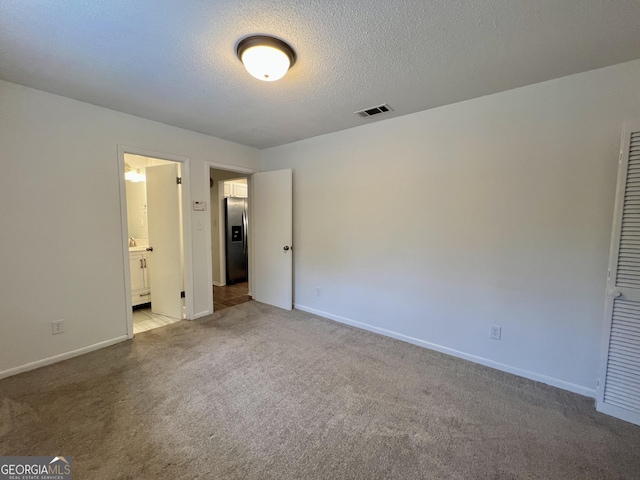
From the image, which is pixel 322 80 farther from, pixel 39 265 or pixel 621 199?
pixel 39 265

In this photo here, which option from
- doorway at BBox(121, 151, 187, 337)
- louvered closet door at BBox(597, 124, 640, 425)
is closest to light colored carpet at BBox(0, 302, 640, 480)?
louvered closet door at BBox(597, 124, 640, 425)

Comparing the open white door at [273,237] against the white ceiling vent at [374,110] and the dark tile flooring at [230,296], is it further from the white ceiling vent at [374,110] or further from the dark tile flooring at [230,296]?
the white ceiling vent at [374,110]

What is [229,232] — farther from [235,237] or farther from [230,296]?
[230,296]

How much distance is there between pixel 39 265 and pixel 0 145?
1041mm

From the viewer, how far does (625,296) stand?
1.73 metres

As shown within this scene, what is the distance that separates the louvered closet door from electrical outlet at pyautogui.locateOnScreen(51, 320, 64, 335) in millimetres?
4543

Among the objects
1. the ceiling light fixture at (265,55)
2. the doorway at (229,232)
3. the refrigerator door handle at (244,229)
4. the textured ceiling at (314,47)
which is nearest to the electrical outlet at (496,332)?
the textured ceiling at (314,47)

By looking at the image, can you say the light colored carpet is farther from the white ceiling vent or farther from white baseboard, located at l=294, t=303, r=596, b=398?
the white ceiling vent

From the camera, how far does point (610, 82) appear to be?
187 centimetres

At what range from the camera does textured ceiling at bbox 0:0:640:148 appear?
1.39 metres

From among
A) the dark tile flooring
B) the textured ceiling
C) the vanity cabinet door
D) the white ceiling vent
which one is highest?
the white ceiling vent

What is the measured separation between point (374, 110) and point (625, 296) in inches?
98.0

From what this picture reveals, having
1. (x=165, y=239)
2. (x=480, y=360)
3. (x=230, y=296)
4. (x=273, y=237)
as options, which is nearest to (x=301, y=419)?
(x=480, y=360)

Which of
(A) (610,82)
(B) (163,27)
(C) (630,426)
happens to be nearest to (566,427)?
(C) (630,426)
